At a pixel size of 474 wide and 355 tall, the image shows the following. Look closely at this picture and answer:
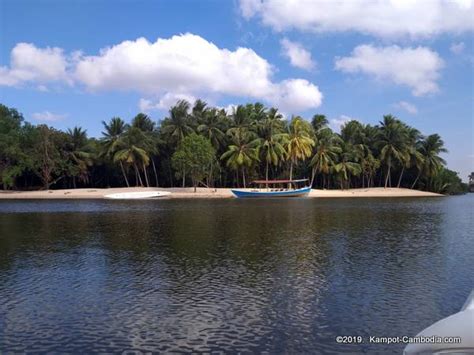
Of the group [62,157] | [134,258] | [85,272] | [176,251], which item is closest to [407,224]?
[176,251]

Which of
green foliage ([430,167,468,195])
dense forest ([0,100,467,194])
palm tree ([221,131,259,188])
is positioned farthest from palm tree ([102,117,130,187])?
green foliage ([430,167,468,195])

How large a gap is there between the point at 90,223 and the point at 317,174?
69.5 meters

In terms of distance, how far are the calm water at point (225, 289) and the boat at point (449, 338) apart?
289cm

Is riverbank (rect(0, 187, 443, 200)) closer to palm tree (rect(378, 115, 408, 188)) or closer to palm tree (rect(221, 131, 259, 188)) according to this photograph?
palm tree (rect(221, 131, 259, 188))

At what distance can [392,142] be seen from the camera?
90.6 meters

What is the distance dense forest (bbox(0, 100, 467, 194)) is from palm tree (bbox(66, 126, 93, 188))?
0.19 metres

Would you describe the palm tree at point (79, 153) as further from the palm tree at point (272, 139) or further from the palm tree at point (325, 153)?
the palm tree at point (325, 153)

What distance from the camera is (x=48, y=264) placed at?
18250 mm

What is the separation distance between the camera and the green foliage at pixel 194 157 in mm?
74438

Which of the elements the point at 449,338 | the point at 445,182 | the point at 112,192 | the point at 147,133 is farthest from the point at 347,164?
the point at 449,338

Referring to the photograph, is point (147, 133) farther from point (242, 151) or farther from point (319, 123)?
point (319, 123)

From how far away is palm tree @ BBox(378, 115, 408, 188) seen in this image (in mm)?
89438

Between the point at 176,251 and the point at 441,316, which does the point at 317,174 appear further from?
the point at 441,316

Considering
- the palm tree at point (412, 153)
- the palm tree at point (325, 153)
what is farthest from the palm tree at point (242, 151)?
the palm tree at point (412, 153)
